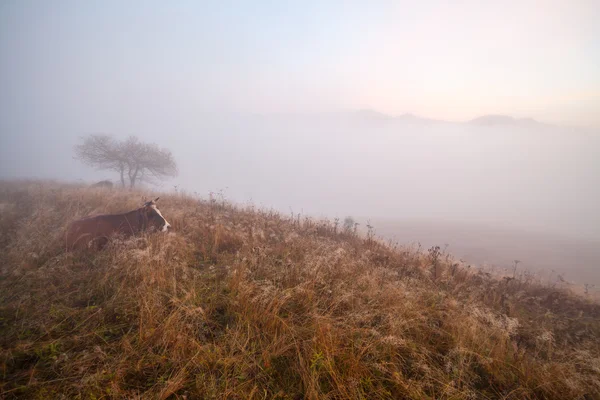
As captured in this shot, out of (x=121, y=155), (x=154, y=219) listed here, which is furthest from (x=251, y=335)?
(x=121, y=155)

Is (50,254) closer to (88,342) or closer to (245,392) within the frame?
(88,342)

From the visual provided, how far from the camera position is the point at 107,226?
620 cm

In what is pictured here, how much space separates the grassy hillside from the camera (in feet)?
7.73

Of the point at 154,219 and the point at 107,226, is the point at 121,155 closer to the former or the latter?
the point at 154,219

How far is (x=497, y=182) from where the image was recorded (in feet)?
444

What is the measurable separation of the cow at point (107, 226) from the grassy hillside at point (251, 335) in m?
0.42

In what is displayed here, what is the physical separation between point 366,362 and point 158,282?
10.4 feet

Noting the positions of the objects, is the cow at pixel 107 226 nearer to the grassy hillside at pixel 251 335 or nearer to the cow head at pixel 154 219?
the cow head at pixel 154 219

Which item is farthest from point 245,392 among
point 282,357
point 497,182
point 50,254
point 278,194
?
point 497,182

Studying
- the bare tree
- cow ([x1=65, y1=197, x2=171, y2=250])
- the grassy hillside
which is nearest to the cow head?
cow ([x1=65, y1=197, x2=171, y2=250])

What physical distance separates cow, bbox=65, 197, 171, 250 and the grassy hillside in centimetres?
42

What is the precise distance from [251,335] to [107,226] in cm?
541

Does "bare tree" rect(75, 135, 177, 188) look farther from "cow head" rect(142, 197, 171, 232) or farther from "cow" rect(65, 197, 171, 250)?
"cow" rect(65, 197, 171, 250)

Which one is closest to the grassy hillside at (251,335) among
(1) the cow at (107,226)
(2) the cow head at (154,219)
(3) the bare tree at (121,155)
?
(1) the cow at (107,226)
